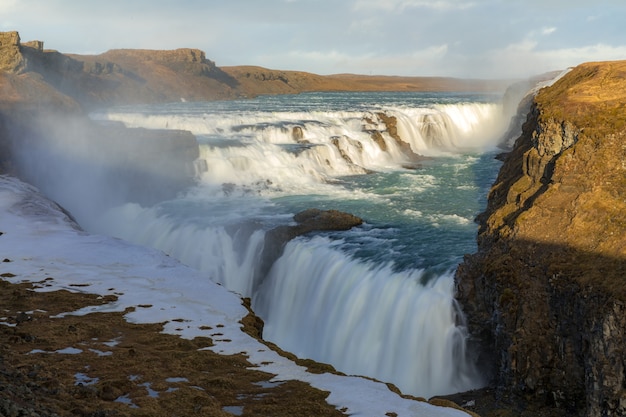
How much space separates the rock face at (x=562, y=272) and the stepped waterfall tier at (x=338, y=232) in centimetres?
170

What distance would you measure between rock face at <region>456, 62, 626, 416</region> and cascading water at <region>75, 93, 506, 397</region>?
1.72 metres

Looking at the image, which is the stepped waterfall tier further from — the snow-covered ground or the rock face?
the snow-covered ground

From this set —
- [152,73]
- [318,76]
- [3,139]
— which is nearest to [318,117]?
[3,139]

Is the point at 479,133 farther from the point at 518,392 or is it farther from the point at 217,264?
the point at 518,392

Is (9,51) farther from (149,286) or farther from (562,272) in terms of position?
(562,272)

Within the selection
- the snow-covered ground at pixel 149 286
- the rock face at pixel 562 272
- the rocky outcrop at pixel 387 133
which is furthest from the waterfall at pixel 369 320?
the rocky outcrop at pixel 387 133

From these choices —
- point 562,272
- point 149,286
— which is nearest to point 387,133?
point 149,286

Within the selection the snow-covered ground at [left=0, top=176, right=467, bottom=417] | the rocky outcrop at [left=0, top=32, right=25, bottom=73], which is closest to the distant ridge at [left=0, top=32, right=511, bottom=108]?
the rocky outcrop at [left=0, top=32, right=25, bottom=73]

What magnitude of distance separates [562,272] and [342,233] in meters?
11.4

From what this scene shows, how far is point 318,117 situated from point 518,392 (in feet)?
150

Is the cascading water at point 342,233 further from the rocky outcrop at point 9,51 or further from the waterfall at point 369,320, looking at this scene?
the rocky outcrop at point 9,51

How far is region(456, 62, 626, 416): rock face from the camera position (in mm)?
13203

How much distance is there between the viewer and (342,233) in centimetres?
2506

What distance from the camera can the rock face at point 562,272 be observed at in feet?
43.3
